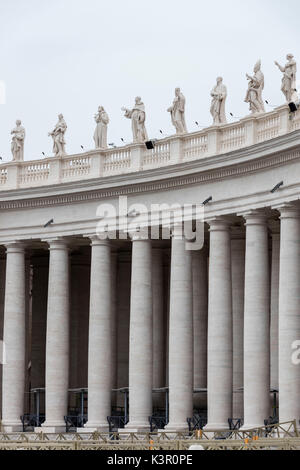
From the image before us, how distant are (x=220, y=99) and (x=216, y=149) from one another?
586 centimetres

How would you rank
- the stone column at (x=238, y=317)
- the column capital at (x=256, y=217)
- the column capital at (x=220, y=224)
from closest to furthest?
the column capital at (x=256, y=217), the column capital at (x=220, y=224), the stone column at (x=238, y=317)

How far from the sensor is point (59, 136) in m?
180

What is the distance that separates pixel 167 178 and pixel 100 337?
2140cm

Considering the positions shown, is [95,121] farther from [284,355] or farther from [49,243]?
[284,355]

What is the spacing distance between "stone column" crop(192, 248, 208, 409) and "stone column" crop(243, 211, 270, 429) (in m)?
22.9

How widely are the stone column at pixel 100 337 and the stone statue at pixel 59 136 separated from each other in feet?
49.0

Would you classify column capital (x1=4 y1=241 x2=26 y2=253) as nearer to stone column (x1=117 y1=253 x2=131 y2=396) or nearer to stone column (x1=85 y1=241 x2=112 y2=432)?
stone column (x1=85 y1=241 x2=112 y2=432)

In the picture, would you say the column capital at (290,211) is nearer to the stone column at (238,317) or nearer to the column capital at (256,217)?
the column capital at (256,217)

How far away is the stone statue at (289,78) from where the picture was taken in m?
145

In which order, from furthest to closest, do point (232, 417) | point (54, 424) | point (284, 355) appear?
point (54, 424) → point (232, 417) → point (284, 355)

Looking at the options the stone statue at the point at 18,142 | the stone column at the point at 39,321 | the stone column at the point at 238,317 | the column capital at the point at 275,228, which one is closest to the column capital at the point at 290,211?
the column capital at the point at 275,228

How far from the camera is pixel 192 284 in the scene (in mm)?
163375

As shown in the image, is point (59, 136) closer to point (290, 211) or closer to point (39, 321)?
point (39, 321)

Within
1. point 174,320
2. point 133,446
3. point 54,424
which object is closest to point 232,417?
point 174,320
